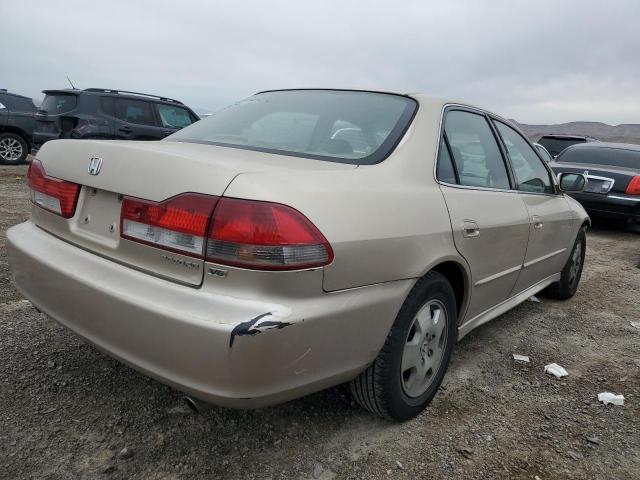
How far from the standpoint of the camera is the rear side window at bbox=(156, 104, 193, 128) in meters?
10.6

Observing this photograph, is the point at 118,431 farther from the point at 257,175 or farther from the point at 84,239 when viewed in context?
the point at 257,175

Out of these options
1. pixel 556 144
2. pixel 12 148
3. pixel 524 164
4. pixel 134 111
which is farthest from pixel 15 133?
pixel 556 144

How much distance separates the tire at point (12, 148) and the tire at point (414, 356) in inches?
433

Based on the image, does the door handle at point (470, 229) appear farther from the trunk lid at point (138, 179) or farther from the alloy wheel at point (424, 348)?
the trunk lid at point (138, 179)

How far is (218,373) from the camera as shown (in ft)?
5.56

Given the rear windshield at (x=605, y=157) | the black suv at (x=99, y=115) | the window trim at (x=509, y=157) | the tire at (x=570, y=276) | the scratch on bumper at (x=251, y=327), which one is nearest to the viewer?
the scratch on bumper at (x=251, y=327)

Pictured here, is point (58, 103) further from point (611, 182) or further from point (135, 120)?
point (611, 182)

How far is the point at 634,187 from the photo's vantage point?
783 centimetres

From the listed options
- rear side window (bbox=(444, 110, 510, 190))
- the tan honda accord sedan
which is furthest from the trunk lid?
rear side window (bbox=(444, 110, 510, 190))

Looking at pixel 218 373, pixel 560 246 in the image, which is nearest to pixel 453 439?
pixel 218 373

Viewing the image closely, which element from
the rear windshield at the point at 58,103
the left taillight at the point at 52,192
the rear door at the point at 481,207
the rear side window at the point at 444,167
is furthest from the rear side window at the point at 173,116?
the rear side window at the point at 444,167

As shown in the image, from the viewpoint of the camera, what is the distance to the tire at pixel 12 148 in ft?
35.6

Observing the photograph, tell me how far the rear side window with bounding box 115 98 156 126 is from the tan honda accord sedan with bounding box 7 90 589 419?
25.4ft

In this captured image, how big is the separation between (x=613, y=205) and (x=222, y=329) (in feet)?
25.6
